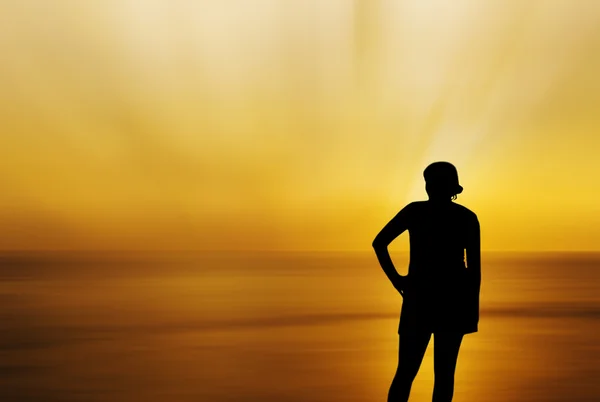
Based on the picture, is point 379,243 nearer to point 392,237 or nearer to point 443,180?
point 392,237

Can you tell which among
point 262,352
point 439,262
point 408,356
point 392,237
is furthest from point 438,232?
point 262,352

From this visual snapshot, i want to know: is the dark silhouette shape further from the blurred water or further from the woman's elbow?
the blurred water

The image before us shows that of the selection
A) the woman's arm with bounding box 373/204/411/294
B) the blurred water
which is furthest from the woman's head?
the blurred water

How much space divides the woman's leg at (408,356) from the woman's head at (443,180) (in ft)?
2.27

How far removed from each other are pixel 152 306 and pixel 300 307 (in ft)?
10.2

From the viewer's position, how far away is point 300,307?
58.5 ft

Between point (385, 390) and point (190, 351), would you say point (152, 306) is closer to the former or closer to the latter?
point (190, 351)

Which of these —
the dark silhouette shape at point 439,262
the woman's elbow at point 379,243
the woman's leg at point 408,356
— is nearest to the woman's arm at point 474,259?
the dark silhouette shape at point 439,262

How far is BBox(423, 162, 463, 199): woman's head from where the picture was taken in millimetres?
4062

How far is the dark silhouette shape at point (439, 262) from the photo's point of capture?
4.03 m

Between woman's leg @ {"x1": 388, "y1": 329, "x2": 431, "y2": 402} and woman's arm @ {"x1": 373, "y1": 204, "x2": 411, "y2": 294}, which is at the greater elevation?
woman's arm @ {"x1": 373, "y1": 204, "x2": 411, "y2": 294}

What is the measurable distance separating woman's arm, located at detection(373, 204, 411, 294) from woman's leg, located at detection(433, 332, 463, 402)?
33 centimetres

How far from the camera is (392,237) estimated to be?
4.16m

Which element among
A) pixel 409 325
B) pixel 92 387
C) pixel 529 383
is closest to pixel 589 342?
pixel 529 383
